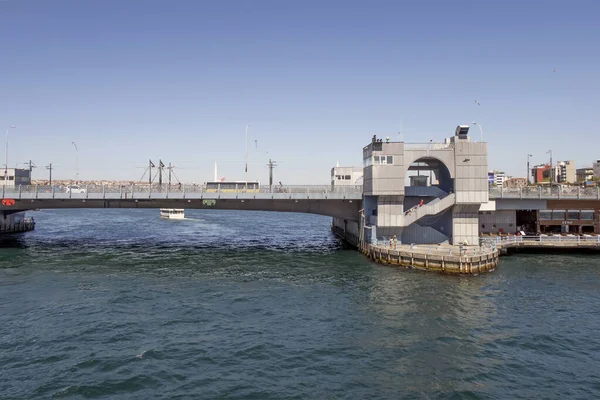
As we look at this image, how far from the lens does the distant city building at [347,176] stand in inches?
3538

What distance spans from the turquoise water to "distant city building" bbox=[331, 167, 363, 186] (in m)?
34.7

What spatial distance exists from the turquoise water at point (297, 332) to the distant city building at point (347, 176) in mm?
34701

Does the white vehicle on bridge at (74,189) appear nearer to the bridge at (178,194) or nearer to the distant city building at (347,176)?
the bridge at (178,194)

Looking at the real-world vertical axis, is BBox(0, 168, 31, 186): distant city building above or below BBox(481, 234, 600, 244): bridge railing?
above

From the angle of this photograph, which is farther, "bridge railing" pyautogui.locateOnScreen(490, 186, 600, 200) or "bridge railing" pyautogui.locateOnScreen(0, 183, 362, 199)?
"bridge railing" pyautogui.locateOnScreen(490, 186, 600, 200)

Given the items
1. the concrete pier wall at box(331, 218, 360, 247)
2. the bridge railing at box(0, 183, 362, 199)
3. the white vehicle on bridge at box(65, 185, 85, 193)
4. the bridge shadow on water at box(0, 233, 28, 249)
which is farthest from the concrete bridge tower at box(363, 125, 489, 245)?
the bridge shadow on water at box(0, 233, 28, 249)

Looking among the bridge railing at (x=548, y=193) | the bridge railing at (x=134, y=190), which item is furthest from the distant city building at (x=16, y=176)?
the bridge railing at (x=548, y=193)

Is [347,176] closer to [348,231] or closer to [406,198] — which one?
[348,231]

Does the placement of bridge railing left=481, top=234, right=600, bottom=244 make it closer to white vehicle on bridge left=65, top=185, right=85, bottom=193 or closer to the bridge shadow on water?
white vehicle on bridge left=65, top=185, right=85, bottom=193

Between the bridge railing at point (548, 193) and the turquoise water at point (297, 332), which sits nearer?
the turquoise water at point (297, 332)

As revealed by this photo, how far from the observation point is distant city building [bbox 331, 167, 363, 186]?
3538 inches

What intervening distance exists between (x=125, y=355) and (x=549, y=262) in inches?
2279

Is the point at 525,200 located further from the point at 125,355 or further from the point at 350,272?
the point at 125,355

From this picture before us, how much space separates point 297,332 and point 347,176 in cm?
6174
